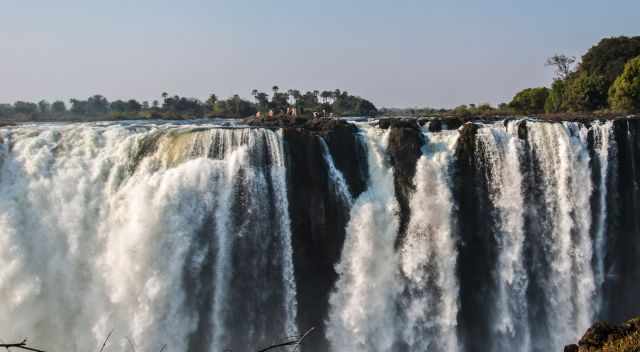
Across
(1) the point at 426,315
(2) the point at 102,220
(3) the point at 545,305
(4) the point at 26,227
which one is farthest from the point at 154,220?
(3) the point at 545,305

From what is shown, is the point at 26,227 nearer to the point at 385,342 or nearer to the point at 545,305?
the point at 385,342

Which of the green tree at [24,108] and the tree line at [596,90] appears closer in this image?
the tree line at [596,90]

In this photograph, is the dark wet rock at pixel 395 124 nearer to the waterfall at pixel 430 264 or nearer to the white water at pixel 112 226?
the waterfall at pixel 430 264

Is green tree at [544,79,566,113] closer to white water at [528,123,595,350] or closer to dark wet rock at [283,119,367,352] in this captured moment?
white water at [528,123,595,350]

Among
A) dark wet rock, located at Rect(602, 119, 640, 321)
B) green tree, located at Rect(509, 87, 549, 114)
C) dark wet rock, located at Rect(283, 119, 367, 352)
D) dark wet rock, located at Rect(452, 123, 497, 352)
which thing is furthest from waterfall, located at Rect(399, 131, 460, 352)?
green tree, located at Rect(509, 87, 549, 114)

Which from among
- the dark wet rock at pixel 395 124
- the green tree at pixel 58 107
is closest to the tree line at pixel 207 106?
the green tree at pixel 58 107

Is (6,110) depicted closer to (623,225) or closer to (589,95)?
(589,95)
